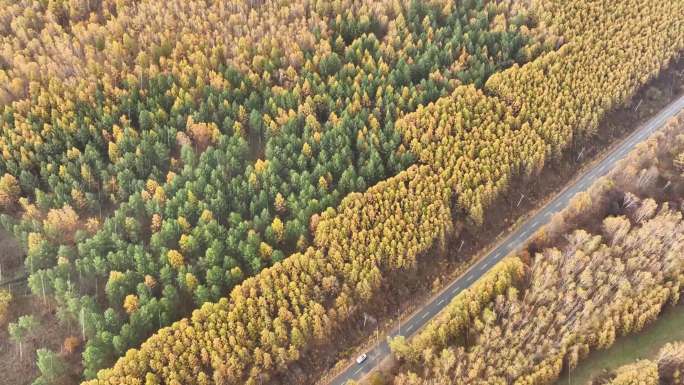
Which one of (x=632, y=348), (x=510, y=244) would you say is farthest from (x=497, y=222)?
(x=632, y=348)

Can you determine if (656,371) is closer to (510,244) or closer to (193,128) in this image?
(510,244)

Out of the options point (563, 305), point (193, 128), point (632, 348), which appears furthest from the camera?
point (193, 128)

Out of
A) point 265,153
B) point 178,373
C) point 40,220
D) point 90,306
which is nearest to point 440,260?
point 265,153

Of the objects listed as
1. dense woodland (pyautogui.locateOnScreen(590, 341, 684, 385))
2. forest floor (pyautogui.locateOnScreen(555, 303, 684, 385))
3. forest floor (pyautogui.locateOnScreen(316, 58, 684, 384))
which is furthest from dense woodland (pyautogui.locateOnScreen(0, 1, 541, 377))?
dense woodland (pyautogui.locateOnScreen(590, 341, 684, 385))

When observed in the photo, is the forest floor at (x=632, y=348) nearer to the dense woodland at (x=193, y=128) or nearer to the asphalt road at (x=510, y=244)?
the asphalt road at (x=510, y=244)

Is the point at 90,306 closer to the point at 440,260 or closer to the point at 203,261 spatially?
the point at 203,261

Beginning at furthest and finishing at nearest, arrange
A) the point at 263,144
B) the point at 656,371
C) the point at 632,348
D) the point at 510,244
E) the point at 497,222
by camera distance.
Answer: the point at 263,144, the point at 497,222, the point at 510,244, the point at 632,348, the point at 656,371

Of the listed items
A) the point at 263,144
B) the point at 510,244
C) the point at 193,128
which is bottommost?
the point at 510,244
